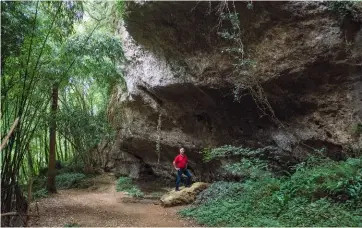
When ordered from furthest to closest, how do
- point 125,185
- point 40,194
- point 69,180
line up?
1. point 69,180
2. point 125,185
3. point 40,194

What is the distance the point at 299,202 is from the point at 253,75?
3.41m

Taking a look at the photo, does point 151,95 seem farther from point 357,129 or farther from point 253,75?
point 357,129

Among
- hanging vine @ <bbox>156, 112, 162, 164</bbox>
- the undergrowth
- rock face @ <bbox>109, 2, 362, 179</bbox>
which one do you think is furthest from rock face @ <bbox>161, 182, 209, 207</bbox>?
hanging vine @ <bbox>156, 112, 162, 164</bbox>

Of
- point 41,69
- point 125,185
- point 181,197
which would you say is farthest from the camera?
point 125,185

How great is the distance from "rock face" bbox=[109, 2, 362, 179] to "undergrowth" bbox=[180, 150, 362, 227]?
1.23 metres

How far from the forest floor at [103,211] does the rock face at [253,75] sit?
111 inches

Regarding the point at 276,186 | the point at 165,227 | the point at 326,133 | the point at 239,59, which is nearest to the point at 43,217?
the point at 165,227

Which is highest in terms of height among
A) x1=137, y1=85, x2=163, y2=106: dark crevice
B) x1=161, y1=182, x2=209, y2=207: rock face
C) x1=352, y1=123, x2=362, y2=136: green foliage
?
x1=137, y1=85, x2=163, y2=106: dark crevice

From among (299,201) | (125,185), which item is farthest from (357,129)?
(125,185)

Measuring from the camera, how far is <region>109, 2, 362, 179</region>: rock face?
285 inches

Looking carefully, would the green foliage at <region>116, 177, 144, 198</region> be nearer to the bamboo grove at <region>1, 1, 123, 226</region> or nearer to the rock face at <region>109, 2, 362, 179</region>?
the bamboo grove at <region>1, 1, 123, 226</region>

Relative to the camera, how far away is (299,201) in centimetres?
591

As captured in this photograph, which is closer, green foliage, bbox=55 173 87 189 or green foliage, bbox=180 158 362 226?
green foliage, bbox=180 158 362 226

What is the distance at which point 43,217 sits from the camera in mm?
7062
